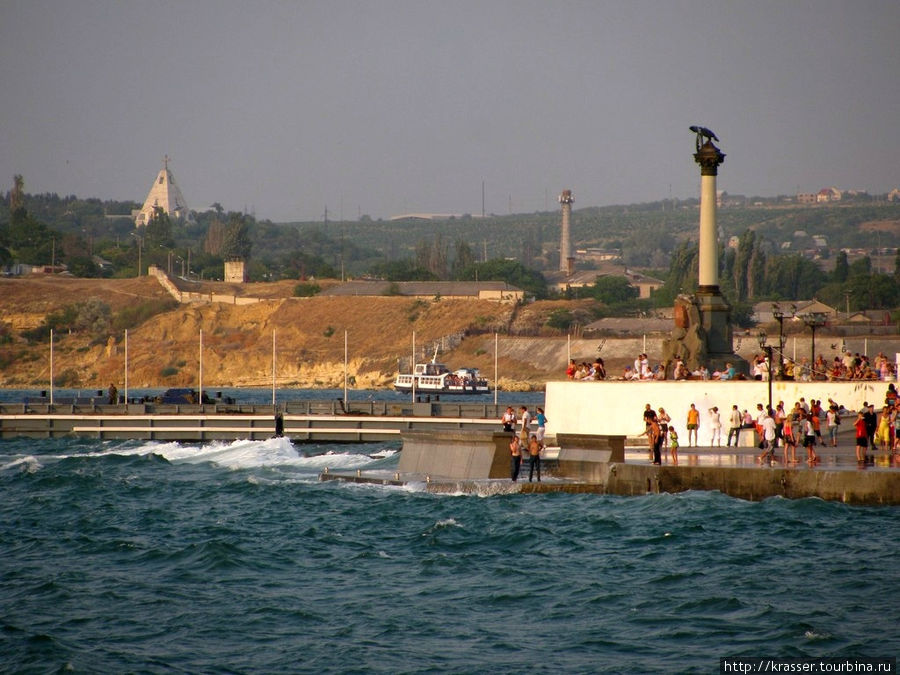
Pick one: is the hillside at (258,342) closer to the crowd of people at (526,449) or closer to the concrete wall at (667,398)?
the concrete wall at (667,398)

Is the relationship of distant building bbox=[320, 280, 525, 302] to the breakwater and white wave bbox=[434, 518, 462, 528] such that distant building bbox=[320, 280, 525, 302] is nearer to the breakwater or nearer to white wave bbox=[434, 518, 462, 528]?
the breakwater

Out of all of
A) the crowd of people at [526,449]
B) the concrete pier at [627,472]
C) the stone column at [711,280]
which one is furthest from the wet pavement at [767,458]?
the stone column at [711,280]

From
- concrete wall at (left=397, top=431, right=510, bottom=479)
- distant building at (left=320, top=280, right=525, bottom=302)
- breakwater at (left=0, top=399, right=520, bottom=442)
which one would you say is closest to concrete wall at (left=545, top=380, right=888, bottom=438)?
concrete wall at (left=397, top=431, right=510, bottom=479)

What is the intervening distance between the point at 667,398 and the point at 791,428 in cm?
615

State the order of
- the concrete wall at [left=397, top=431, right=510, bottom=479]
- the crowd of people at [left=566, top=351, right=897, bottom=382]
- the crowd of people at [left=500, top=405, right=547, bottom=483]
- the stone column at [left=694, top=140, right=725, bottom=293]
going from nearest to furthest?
the crowd of people at [left=500, top=405, right=547, bottom=483] → the concrete wall at [left=397, top=431, right=510, bottom=479] → the crowd of people at [left=566, top=351, right=897, bottom=382] → the stone column at [left=694, top=140, right=725, bottom=293]

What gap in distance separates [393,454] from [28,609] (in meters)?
25.9

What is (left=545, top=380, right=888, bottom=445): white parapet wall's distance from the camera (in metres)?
39.9

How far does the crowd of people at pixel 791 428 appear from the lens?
113 ft

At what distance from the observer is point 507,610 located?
2402 centimetres

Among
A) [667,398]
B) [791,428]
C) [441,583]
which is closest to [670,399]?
[667,398]

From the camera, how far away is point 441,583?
86.4 feet

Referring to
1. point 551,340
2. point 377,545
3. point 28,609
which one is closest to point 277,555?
point 377,545

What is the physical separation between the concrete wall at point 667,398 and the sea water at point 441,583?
7658 millimetres

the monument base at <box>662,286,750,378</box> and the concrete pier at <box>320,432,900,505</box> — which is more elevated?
the monument base at <box>662,286,750,378</box>
